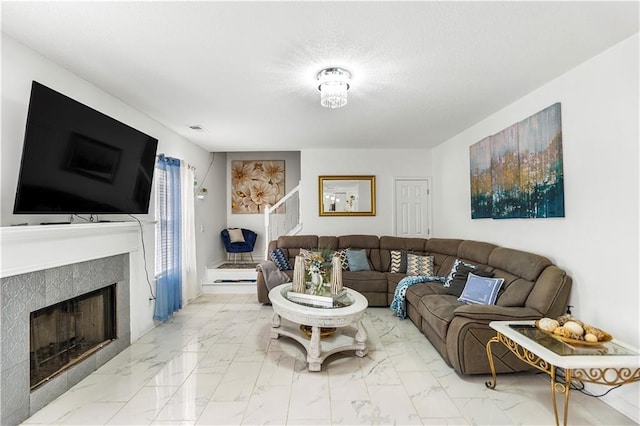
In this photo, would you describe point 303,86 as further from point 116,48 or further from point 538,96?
point 538,96

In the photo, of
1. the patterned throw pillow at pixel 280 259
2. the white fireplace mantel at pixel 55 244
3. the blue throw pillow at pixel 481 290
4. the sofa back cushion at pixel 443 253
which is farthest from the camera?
the patterned throw pillow at pixel 280 259

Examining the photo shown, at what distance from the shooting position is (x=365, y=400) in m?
2.23

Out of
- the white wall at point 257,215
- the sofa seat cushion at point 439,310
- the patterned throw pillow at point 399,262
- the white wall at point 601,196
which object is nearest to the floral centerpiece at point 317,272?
the sofa seat cushion at point 439,310

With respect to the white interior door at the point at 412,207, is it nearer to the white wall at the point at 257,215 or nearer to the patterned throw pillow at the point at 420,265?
the patterned throw pillow at the point at 420,265

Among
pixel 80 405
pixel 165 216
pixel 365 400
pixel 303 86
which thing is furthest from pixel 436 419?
pixel 165 216

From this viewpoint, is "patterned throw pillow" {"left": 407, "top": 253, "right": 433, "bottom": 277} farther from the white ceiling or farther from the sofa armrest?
the white ceiling

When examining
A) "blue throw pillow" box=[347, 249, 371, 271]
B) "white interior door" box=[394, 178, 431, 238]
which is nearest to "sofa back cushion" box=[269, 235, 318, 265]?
"blue throw pillow" box=[347, 249, 371, 271]

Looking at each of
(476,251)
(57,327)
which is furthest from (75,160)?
(476,251)

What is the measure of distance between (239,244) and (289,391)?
14.1 ft

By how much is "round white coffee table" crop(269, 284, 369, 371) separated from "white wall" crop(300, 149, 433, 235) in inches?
91.2

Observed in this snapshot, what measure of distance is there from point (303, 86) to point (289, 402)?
2630 mm

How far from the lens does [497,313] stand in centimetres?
249

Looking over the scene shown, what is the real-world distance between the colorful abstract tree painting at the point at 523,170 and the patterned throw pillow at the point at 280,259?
289 centimetres

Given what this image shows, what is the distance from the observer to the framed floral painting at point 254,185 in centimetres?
688
